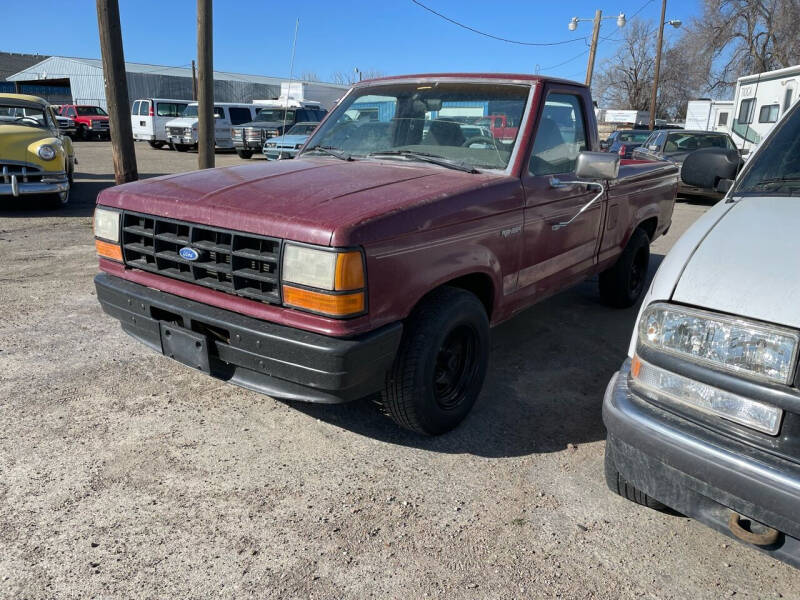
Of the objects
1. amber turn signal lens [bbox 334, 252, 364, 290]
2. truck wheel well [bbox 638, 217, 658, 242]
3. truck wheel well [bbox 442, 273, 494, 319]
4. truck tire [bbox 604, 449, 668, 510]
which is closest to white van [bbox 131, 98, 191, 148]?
truck wheel well [bbox 638, 217, 658, 242]

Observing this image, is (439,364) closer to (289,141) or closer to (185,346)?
(185,346)

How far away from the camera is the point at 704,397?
6.60 ft

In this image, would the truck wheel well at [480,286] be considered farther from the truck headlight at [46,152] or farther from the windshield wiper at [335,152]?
the truck headlight at [46,152]

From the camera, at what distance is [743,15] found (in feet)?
123

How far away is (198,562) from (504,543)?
1.20m

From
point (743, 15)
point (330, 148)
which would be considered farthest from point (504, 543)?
point (743, 15)

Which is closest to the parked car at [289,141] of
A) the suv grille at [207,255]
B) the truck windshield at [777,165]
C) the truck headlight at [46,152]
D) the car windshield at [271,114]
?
the car windshield at [271,114]

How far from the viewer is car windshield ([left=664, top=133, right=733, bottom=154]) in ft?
45.8

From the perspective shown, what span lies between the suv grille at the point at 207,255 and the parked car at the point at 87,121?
3042 centimetres

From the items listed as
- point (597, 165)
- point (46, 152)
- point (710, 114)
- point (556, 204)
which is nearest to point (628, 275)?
point (556, 204)

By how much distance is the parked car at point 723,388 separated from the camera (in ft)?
6.02

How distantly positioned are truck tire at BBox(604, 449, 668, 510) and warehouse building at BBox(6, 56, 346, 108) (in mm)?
46219

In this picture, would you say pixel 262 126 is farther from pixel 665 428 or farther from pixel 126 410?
pixel 665 428

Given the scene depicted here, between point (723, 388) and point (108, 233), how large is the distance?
3061 millimetres
